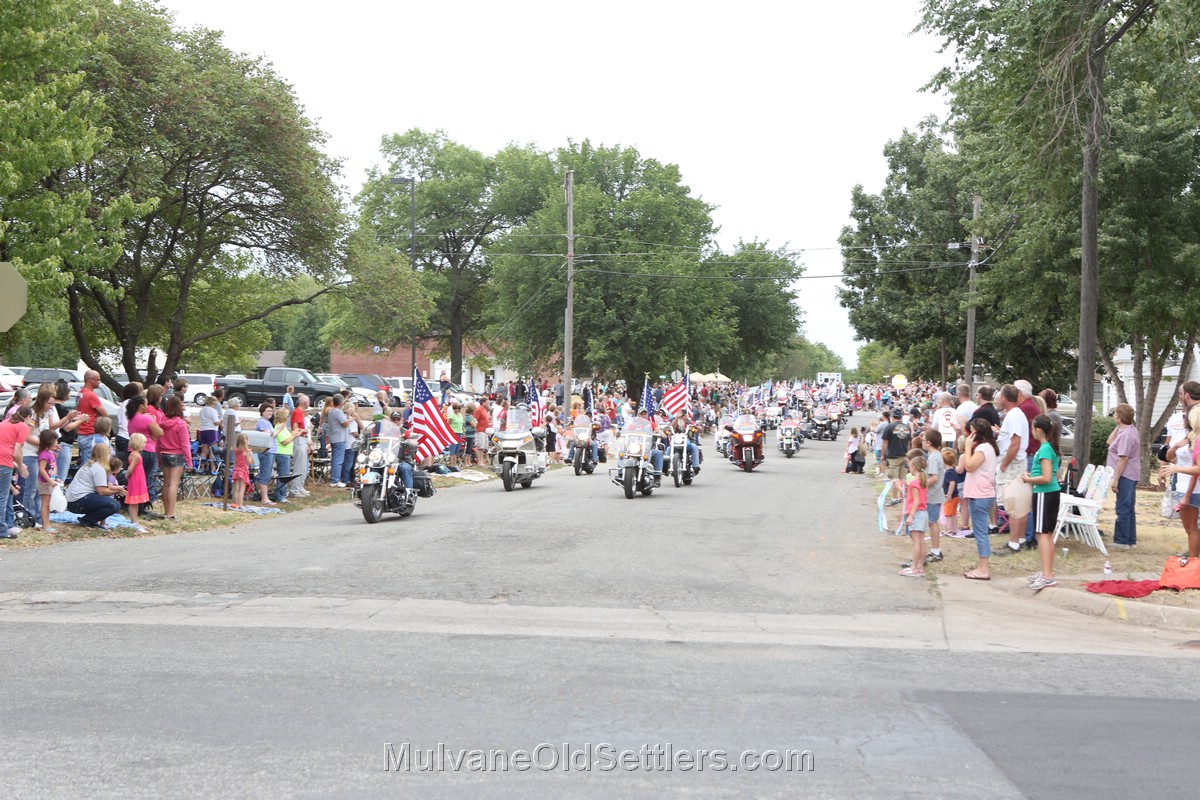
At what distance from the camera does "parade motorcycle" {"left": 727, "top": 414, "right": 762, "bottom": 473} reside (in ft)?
94.4

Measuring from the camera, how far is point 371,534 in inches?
571

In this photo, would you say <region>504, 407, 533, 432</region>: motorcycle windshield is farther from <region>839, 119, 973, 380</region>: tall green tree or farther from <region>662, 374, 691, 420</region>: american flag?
<region>839, 119, 973, 380</region>: tall green tree

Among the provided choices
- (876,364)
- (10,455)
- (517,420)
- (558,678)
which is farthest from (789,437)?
(876,364)

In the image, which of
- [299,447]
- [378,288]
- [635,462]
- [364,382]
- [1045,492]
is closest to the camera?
[1045,492]

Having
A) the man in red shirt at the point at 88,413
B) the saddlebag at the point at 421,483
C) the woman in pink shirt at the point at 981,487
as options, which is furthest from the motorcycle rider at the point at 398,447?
the woman in pink shirt at the point at 981,487

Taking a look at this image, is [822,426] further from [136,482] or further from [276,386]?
[136,482]

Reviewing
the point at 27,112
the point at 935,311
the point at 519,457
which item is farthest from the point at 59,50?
the point at 935,311

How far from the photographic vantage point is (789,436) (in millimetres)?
36156

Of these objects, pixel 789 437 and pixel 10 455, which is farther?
pixel 789 437

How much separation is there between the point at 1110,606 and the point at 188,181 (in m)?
27.9

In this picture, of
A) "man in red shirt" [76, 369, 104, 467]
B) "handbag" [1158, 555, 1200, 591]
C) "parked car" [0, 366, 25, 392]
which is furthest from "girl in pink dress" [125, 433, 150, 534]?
"handbag" [1158, 555, 1200, 591]

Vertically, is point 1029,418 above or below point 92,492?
above

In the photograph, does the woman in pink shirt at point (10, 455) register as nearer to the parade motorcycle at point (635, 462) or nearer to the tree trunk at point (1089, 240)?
the parade motorcycle at point (635, 462)

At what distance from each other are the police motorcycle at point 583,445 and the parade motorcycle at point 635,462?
16.5ft
